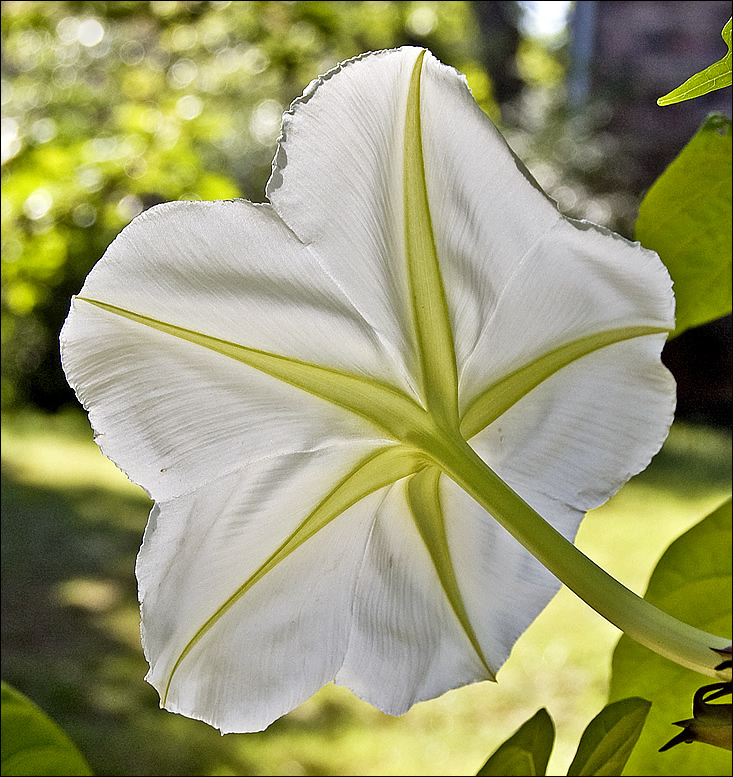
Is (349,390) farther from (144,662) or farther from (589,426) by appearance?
(144,662)

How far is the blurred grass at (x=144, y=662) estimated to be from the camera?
97 cm

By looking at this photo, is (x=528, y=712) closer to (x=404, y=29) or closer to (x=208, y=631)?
(x=208, y=631)

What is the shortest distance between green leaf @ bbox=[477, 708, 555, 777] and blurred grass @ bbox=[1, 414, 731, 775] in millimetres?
663

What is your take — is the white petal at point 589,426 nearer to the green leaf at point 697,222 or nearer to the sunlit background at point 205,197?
the green leaf at point 697,222

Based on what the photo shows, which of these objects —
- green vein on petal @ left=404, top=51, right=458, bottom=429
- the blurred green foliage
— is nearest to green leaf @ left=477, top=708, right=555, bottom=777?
green vein on petal @ left=404, top=51, right=458, bottom=429

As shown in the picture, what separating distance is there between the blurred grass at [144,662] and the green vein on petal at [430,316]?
30.6 inches

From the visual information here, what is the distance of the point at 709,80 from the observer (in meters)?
0.20

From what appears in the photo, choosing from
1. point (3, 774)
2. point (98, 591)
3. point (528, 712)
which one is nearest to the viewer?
point (3, 774)

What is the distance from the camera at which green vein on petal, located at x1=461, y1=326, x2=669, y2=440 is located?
23 centimetres

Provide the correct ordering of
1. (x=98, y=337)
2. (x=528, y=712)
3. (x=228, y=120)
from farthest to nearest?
1. (x=228, y=120)
2. (x=528, y=712)
3. (x=98, y=337)

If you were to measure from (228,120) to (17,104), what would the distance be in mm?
447

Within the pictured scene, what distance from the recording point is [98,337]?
202mm

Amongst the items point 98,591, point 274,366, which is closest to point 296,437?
point 274,366

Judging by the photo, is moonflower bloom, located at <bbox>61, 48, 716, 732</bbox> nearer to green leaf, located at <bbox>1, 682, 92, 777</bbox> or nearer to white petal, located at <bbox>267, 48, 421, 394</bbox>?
white petal, located at <bbox>267, 48, 421, 394</bbox>
